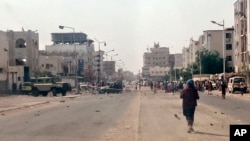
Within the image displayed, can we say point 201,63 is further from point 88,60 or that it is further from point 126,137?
point 126,137

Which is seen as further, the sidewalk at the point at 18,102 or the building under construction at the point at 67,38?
the building under construction at the point at 67,38

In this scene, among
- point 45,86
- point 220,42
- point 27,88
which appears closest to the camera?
point 45,86

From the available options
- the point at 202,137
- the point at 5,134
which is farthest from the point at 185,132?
the point at 5,134

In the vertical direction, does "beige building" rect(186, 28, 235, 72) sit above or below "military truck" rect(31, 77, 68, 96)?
above

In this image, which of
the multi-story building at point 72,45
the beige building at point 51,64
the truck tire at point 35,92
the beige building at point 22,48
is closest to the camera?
the truck tire at point 35,92

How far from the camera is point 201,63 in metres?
121

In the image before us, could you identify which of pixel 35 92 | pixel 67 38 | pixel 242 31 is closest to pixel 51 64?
pixel 242 31

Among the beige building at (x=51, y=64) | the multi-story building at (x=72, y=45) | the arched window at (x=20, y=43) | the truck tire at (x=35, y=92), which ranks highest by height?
the multi-story building at (x=72, y=45)

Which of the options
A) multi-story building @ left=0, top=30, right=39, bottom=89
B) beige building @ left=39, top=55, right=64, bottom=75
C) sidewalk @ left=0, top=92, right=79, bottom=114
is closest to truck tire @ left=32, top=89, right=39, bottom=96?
sidewalk @ left=0, top=92, right=79, bottom=114

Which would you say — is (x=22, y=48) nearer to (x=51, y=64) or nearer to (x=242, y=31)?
(x=51, y=64)

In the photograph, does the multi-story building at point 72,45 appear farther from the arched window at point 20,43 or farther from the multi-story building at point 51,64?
the arched window at point 20,43

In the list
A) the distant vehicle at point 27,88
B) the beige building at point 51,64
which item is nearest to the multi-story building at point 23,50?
the beige building at point 51,64

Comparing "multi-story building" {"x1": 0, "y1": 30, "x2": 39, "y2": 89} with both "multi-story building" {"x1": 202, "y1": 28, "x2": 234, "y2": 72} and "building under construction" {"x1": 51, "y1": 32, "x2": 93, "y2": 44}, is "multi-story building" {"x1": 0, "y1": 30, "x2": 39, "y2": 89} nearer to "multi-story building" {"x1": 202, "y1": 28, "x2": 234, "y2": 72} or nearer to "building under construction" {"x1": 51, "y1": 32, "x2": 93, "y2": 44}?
"multi-story building" {"x1": 202, "y1": 28, "x2": 234, "y2": 72}

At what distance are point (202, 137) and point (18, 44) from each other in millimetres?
92906
